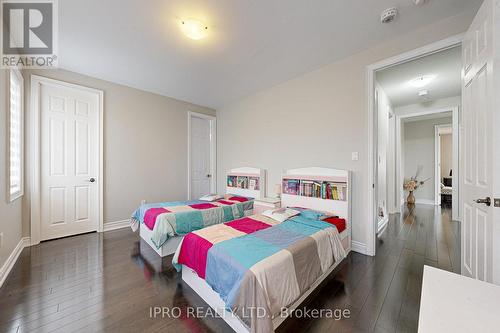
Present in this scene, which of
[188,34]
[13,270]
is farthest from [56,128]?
[188,34]

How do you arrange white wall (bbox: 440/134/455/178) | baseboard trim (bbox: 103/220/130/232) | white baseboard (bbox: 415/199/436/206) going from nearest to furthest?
baseboard trim (bbox: 103/220/130/232) → white baseboard (bbox: 415/199/436/206) → white wall (bbox: 440/134/455/178)

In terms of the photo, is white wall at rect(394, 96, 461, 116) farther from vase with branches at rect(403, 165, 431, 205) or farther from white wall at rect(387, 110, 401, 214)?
vase with branches at rect(403, 165, 431, 205)

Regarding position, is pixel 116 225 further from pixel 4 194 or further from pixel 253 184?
pixel 253 184

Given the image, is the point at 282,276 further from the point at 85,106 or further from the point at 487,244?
the point at 85,106

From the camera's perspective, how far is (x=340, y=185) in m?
2.73

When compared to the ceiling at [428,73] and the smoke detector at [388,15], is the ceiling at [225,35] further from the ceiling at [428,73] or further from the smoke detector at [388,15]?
the ceiling at [428,73]

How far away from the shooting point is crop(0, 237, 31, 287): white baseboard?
1967mm

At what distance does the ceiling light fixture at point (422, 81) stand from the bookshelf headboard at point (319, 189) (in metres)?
2.44

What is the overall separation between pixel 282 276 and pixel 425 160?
274 inches

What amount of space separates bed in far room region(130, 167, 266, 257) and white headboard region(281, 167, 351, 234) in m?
0.72

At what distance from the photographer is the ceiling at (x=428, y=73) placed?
2.84 meters

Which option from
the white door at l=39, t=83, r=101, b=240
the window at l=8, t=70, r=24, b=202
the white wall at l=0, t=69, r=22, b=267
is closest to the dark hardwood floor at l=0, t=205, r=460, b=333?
the white wall at l=0, t=69, r=22, b=267

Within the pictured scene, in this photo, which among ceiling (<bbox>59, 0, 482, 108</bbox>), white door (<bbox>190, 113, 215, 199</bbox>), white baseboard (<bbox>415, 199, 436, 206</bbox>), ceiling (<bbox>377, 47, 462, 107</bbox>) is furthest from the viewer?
white baseboard (<bbox>415, 199, 436, 206</bbox>)

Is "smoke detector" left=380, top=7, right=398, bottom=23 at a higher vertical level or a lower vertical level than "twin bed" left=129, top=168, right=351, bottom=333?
higher
